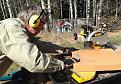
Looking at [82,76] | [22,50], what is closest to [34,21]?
[22,50]

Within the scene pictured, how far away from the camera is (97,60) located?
3406mm

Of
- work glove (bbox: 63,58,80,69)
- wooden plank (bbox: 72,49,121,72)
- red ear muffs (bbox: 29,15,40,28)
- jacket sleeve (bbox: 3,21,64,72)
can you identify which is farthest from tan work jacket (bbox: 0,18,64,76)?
wooden plank (bbox: 72,49,121,72)

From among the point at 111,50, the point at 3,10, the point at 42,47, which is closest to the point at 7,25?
the point at 42,47

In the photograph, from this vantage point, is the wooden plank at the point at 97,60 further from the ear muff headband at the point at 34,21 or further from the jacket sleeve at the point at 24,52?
the ear muff headband at the point at 34,21

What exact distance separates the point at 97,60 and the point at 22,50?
3.49 ft

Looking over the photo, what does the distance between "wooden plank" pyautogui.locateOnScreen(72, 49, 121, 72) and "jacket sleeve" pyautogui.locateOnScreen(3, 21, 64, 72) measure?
412 millimetres

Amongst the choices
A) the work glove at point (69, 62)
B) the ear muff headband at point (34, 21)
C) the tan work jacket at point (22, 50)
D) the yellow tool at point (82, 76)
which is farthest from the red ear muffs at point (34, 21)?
the yellow tool at point (82, 76)

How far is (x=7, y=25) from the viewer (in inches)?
119

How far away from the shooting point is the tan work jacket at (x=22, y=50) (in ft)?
9.14

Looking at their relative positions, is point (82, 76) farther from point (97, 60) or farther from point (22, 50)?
point (22, 50)

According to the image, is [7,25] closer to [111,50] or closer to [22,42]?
[22,42]

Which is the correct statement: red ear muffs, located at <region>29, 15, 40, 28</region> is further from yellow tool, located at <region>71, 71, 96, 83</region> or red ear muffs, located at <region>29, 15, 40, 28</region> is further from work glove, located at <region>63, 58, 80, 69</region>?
yellow tool, located at <region>71, 71, 96, 83</region>

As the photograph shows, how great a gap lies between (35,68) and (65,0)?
Answer: 39.7m

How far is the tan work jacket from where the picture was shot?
2.79 metres
